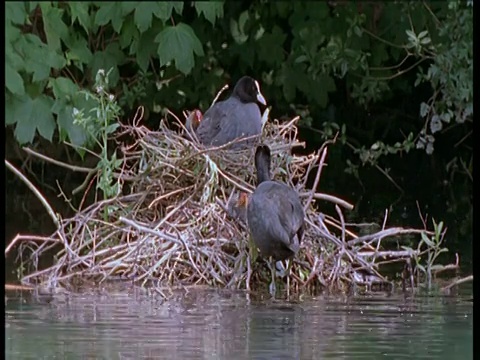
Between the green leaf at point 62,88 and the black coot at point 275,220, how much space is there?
2569 millimetres

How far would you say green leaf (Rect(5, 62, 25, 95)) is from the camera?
→ 1008cm

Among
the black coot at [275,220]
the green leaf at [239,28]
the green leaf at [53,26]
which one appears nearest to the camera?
the black coot at [275,220]

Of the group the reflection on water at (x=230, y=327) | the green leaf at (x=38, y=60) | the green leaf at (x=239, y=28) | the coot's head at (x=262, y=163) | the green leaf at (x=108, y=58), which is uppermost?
the green leaf at (x=239, y=28)

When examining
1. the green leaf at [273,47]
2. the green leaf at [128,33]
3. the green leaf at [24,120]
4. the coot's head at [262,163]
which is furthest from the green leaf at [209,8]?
the green leaf at [273,47]

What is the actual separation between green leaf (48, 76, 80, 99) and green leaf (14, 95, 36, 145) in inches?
7.4

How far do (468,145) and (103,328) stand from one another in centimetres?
867

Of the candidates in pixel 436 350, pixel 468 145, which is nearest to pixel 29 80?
pixel 436 350

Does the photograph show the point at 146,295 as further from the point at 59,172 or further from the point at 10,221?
the point at 59,172

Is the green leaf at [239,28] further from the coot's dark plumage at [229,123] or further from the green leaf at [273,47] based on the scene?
the coot's dark plumage at [229,123]

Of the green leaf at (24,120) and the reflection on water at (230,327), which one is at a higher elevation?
the green leaf at (24,120)

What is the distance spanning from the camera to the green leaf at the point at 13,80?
10.1 metres

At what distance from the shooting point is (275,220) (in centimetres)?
838

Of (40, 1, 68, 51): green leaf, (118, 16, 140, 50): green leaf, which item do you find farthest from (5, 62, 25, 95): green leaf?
(118, 16, 140, 50): green leaf

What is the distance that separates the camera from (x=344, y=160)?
15.4 m
